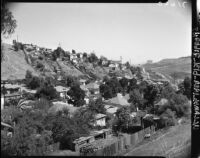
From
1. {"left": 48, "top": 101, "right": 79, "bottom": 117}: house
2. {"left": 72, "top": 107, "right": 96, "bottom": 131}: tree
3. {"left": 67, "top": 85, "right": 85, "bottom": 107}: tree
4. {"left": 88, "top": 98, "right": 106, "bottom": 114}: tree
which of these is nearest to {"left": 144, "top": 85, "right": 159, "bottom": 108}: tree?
{"left": 88, "top": 98, "right": 106, "bottom": 114}: tree

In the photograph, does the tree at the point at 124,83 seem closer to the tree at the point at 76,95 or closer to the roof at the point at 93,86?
Answer: the roof at the point at 93,86

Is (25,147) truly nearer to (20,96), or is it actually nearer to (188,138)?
(20,96)

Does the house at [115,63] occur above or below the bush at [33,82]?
above

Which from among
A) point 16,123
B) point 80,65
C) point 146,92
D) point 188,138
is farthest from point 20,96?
point 188,138

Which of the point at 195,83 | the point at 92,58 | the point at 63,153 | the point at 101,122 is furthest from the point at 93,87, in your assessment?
the point at 195,83

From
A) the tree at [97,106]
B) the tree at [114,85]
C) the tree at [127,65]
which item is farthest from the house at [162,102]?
the tree at [97,106]
